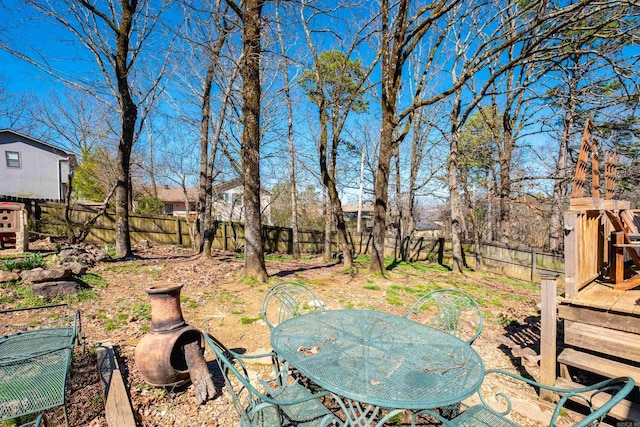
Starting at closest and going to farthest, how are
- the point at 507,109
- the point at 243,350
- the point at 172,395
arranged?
the point at 172,395, the point at 243,350, the point at 507,109

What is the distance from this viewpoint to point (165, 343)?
238 cm

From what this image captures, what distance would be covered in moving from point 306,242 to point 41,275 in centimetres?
1026

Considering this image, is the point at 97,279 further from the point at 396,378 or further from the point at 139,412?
the point at 396,378

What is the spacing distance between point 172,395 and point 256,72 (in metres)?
5.26

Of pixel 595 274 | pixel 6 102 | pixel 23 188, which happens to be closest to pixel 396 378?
pixel 595 274

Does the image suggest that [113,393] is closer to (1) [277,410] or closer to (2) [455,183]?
(1) [277,410]

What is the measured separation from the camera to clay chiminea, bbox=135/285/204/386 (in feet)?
7.72

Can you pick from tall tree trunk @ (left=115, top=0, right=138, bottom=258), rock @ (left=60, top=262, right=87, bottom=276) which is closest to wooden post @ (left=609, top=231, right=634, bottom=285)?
Result: rock @ (left=60, top=262, right=87, bottom=276)

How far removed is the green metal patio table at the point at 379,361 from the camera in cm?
146

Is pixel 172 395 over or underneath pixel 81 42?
underneath

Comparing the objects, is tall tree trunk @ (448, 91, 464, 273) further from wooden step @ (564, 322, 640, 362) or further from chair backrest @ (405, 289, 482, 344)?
wooden step @ (564, 322, 640, 362)

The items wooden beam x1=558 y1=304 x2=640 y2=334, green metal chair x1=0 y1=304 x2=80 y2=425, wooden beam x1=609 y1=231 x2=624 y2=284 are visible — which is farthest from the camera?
wooden beam x1=609 y1=231 x2=624 y2=284

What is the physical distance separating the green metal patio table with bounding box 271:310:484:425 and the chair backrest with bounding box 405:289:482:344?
49 centimetres

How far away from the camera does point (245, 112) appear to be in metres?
5.66
